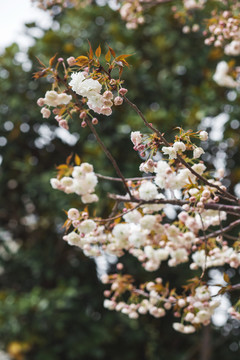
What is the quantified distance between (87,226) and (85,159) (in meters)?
1.53

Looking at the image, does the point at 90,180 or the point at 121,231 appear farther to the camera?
the point at 121,231

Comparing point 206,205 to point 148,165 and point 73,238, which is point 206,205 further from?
point 73,238

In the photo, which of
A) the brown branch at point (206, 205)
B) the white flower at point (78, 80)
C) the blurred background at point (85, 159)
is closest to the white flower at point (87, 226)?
the brown branch at point (206, 205)

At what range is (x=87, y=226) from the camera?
1130 mm

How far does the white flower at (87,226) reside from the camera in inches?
44.2

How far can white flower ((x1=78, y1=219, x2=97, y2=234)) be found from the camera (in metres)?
1.12

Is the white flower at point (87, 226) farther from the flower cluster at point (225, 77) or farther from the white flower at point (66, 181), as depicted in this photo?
the flower cluster at point (225, 77)

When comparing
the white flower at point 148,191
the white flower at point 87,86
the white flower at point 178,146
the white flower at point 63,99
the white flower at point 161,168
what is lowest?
the white flower at point 148,191

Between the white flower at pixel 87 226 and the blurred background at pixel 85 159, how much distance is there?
140 centimetres

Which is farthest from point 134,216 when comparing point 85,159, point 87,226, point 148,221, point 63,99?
point 85,159

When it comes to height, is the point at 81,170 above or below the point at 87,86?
below

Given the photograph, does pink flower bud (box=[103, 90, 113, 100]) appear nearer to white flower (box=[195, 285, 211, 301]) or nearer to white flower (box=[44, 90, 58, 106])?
white flower (box=[44, 90, 58, 106])

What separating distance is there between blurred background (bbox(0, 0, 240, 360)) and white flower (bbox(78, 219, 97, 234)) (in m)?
1.40

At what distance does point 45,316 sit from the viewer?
2.66 metres
